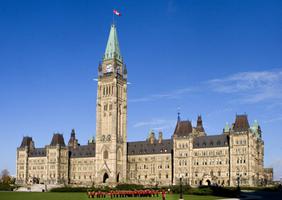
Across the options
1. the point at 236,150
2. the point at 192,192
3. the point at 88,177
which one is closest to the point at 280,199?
the point at 192,192

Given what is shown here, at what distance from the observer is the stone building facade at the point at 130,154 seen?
132 m

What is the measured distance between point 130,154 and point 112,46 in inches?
1456

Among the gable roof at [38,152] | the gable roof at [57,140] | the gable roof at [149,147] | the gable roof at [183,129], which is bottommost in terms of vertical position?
the gable roof at [38,152]

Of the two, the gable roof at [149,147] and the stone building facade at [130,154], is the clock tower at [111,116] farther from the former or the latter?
the gable roof at [149,147]

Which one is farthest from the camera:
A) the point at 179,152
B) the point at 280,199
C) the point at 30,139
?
the point at 30,139

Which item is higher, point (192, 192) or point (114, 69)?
point (114, 69)

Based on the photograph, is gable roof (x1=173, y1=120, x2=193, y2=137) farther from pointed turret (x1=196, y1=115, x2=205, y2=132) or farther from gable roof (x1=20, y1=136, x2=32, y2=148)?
gable roof (x1=20, y1=136, x2=32, y2=148)

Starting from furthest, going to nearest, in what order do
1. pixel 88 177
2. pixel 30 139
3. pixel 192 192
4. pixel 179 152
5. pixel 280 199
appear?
pixel 30 139 → pixel 88 177 → pixel 179 152 → pixel 192 192 → pixel 280 199

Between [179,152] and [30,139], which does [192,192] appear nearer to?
[179,152]

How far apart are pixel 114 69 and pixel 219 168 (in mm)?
46597

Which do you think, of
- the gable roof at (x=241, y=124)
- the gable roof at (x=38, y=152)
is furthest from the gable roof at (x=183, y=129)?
the gable roof at (x=38, y=152)

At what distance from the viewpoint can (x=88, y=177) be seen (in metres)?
164

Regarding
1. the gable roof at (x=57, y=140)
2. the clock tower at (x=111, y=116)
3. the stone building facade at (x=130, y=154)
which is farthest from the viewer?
the gable roof at (x=57, y=140)

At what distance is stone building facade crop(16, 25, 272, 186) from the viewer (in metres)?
132
